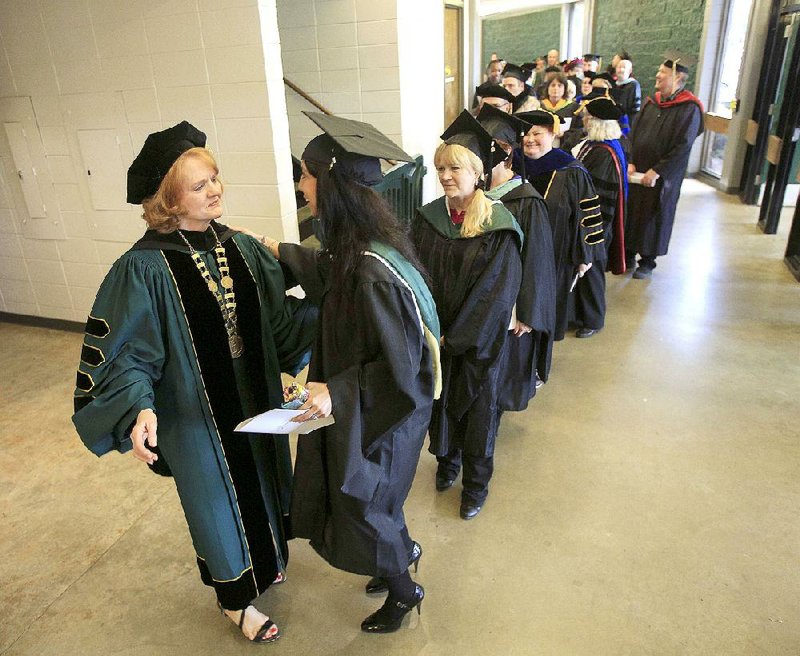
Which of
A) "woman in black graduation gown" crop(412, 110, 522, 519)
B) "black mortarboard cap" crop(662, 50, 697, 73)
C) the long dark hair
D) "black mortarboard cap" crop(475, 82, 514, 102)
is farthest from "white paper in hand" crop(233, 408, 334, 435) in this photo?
"black mortarboard cap" crop(662, 50, 697, 73)

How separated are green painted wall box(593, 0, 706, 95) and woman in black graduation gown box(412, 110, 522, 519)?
8.19m

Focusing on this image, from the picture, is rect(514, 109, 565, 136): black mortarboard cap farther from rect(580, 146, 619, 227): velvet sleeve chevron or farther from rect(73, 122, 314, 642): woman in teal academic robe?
rect(73, 122, 314, 642): woman in teal academic robe

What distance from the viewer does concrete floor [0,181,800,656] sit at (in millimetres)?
1869

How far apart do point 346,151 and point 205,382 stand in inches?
29.0

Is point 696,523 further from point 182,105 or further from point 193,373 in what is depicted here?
point 182,105

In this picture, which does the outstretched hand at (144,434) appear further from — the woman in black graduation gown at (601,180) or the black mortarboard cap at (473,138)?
the woman in black graduation gown at (601,180)

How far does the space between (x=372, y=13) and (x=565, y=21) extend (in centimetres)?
988

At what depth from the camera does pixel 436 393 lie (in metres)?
1.65

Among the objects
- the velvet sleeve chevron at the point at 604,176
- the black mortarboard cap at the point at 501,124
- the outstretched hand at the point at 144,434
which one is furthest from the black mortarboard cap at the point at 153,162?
the velvet sleeve chevron at the point at 604,176

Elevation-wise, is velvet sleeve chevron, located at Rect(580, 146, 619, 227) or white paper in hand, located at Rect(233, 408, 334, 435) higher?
velvet sleeve chevron, located at Rect(580, 146, 619, 227)

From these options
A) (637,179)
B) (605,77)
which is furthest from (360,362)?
(605,77)

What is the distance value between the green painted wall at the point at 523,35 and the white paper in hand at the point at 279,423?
13174 mm

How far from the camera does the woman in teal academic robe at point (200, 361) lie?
1449 millimetres

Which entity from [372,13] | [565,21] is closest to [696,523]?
[372,13]
